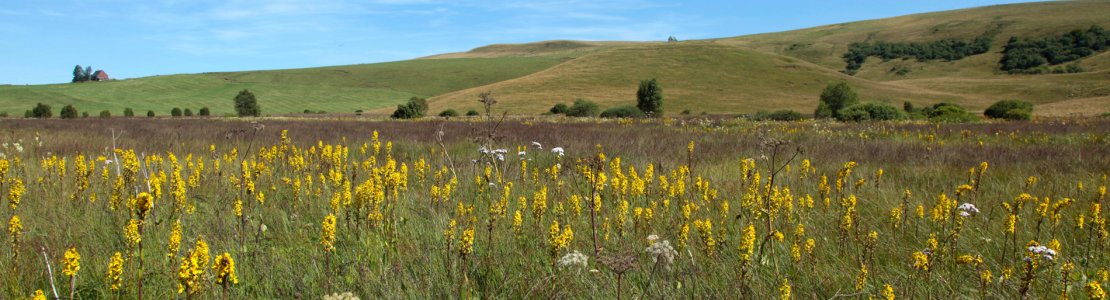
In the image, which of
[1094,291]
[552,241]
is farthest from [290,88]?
[1094,291]

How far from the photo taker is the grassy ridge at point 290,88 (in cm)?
7325

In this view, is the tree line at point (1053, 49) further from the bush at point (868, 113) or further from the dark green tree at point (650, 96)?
the bush at point (868, 113)

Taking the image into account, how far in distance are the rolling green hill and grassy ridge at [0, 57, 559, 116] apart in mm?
208

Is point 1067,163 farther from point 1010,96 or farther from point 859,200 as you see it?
point 1010,96

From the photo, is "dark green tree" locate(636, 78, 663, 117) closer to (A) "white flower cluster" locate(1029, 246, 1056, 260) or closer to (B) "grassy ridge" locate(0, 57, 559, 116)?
(B) "grassy ridge" locate(0, 57, 559, 116)

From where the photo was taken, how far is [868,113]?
2922cm

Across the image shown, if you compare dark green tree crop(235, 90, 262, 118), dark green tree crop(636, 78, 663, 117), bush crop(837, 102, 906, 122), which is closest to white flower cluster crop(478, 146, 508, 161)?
bush crop(837, 102, 906, 122)

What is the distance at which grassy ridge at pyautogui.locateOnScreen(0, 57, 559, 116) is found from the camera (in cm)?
7325

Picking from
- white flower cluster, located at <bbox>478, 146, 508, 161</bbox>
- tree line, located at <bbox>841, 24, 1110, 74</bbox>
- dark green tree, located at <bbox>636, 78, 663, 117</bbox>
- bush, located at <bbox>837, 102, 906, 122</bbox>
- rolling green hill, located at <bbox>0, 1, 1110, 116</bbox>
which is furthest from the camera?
tree line, located at <bbox>841, 24, 1110, 74</bbox>

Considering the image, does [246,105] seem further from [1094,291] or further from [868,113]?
[1094,291]

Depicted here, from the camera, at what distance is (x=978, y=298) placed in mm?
2574

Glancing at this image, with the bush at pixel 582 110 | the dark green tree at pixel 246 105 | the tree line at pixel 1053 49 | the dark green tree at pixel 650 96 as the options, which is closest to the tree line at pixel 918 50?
the tree line at pixel 1053 49

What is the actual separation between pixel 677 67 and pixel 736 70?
8.25 m

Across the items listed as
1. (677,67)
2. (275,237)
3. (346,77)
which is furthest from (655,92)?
(346,77)
